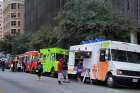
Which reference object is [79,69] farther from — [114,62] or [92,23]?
[92,23]

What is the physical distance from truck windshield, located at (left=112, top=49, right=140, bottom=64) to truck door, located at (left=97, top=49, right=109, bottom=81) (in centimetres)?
63

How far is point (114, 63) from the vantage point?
23625 mm

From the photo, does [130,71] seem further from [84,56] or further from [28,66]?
[28,66]

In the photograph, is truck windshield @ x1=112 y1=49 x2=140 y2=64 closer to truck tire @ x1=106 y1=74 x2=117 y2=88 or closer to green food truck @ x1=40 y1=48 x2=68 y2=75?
truck tire @ x1=106 y1=74 x2=117 y2=88

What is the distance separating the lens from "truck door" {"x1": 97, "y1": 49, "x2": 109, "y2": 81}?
24552 mm

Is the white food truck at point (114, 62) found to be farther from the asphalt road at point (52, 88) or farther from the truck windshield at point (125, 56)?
the asphalt road at point (52, 88)

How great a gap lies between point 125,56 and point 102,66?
5.18 ft

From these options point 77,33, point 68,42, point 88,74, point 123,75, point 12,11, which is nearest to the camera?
point 123,75

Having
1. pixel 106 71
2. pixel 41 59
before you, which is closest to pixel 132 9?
pixel 41 59

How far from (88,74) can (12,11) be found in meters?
124

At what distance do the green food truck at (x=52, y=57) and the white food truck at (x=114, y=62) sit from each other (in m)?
9.22

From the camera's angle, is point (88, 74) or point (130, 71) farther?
point (88, 74)

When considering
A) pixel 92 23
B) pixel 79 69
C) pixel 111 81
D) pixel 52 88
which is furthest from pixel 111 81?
pixel 92 23

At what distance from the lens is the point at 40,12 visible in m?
→ 81.1
